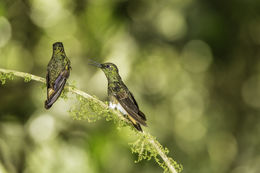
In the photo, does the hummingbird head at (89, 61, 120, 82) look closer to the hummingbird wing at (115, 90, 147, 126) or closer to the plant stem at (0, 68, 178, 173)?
the hummingbird wing at (115, 90, 147, 126)

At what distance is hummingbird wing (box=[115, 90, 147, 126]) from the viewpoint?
3464mm

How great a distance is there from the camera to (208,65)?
11.6 metres

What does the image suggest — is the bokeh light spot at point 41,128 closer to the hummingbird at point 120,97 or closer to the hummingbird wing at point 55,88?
the hummingbird at point 120,97

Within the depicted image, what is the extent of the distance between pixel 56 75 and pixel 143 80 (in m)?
8.79

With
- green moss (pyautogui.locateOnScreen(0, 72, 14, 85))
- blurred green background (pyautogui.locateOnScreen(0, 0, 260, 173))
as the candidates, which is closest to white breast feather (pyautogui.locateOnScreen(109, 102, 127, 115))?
green moss (pyautogui.locateOnScreen(0, 72, 14, 85))

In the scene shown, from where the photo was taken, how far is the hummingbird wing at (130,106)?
3.46 meters

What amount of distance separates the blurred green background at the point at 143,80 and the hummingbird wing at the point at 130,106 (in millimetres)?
3285

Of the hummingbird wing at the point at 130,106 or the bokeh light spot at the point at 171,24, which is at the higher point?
the bokeh light spot at the point at 171,24

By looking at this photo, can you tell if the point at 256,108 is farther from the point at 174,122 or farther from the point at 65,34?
the point at 65,34

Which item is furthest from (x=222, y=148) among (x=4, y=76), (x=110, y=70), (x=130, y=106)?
(x=4, y=76)

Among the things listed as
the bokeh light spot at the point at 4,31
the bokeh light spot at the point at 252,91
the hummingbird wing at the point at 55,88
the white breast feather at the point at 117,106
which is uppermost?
the bokeh light spot at the point at 252,91

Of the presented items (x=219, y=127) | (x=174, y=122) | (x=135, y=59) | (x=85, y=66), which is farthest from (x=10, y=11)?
(x=219, y=127)

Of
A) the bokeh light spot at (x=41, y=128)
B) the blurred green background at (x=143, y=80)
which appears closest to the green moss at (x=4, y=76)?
the blurred green background at (x=143, y=80)

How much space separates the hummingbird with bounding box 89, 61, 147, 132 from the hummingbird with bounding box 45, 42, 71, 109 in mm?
363
